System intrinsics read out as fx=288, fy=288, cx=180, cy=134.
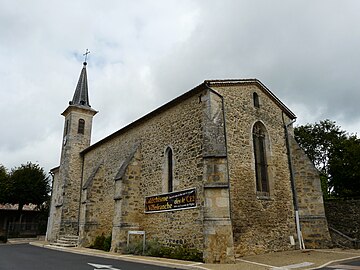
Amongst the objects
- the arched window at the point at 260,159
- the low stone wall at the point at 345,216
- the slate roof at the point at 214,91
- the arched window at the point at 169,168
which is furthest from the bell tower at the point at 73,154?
the low stone wall at the point at 345,216

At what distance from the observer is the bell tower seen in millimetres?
20812

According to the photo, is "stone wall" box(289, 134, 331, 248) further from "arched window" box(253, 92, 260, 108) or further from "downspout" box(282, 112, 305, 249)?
"arched window" box(253, 92, 260, 108)

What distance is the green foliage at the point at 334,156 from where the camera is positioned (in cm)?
1972

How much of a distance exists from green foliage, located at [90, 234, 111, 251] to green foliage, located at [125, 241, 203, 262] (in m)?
2.13

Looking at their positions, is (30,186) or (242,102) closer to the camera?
(242,102)

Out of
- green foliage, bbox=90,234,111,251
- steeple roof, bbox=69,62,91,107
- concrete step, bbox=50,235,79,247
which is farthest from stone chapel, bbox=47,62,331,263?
steeple roof, bbox=69,62,91,107

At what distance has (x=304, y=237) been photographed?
13.0m

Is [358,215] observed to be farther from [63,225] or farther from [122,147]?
[63,225]

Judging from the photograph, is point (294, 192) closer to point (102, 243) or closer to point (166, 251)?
point (166, 251)

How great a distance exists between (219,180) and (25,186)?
27935 millimetres

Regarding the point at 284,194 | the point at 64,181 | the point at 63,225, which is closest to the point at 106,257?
the point at 284,194

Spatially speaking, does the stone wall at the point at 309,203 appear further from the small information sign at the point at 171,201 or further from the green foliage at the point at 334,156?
the green foliage at the point at 334,156

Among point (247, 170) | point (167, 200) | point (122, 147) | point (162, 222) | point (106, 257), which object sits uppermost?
point (122, 147)

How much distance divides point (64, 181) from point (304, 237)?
16762 millimetres
